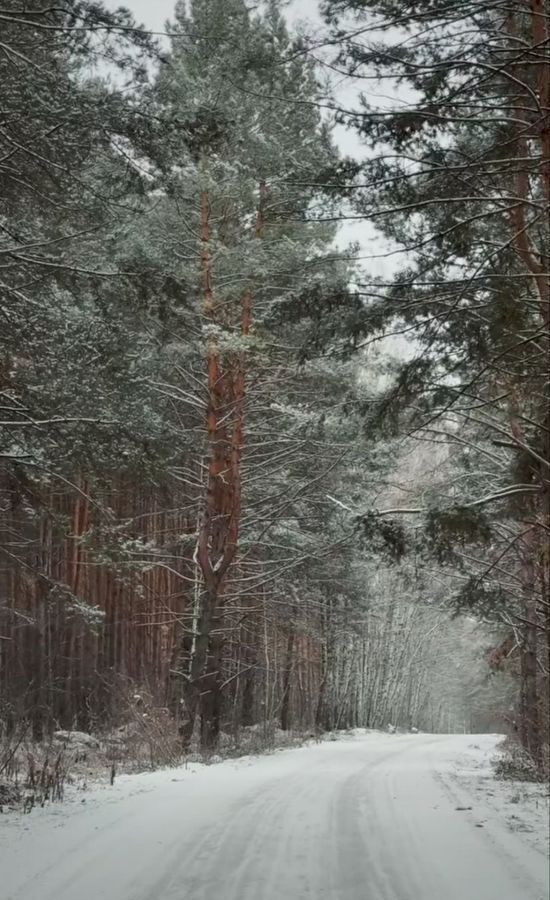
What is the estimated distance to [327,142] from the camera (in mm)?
9430

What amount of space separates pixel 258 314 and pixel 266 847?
10907mm

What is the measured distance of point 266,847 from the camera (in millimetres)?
5641

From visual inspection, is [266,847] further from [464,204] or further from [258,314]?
[258,314]

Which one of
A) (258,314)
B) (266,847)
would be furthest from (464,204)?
(258,314)

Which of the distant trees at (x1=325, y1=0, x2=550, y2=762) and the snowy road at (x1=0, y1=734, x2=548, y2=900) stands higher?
the distant trees at (x1=325, y1=0, x2=550, y2=762)

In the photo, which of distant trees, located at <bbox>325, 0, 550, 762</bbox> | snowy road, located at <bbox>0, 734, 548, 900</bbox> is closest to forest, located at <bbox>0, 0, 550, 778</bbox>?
distant trees, located at <bbox>325, 0, 550, 762</bbox>

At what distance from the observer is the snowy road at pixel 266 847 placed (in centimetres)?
450

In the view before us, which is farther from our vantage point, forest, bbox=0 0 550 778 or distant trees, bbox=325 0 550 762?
forest, bbox=0 0 550 778

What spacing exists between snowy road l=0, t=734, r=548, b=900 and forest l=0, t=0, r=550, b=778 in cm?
220

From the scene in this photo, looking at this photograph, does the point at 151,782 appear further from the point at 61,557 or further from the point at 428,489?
the point at 61,557

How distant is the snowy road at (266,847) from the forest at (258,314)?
86.5 inches

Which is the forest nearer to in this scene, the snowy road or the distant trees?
the distant trees

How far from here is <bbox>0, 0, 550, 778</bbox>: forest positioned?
22.1 feet

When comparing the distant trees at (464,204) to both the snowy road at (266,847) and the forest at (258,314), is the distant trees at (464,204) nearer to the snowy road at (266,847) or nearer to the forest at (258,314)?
the forest at (258,314)
